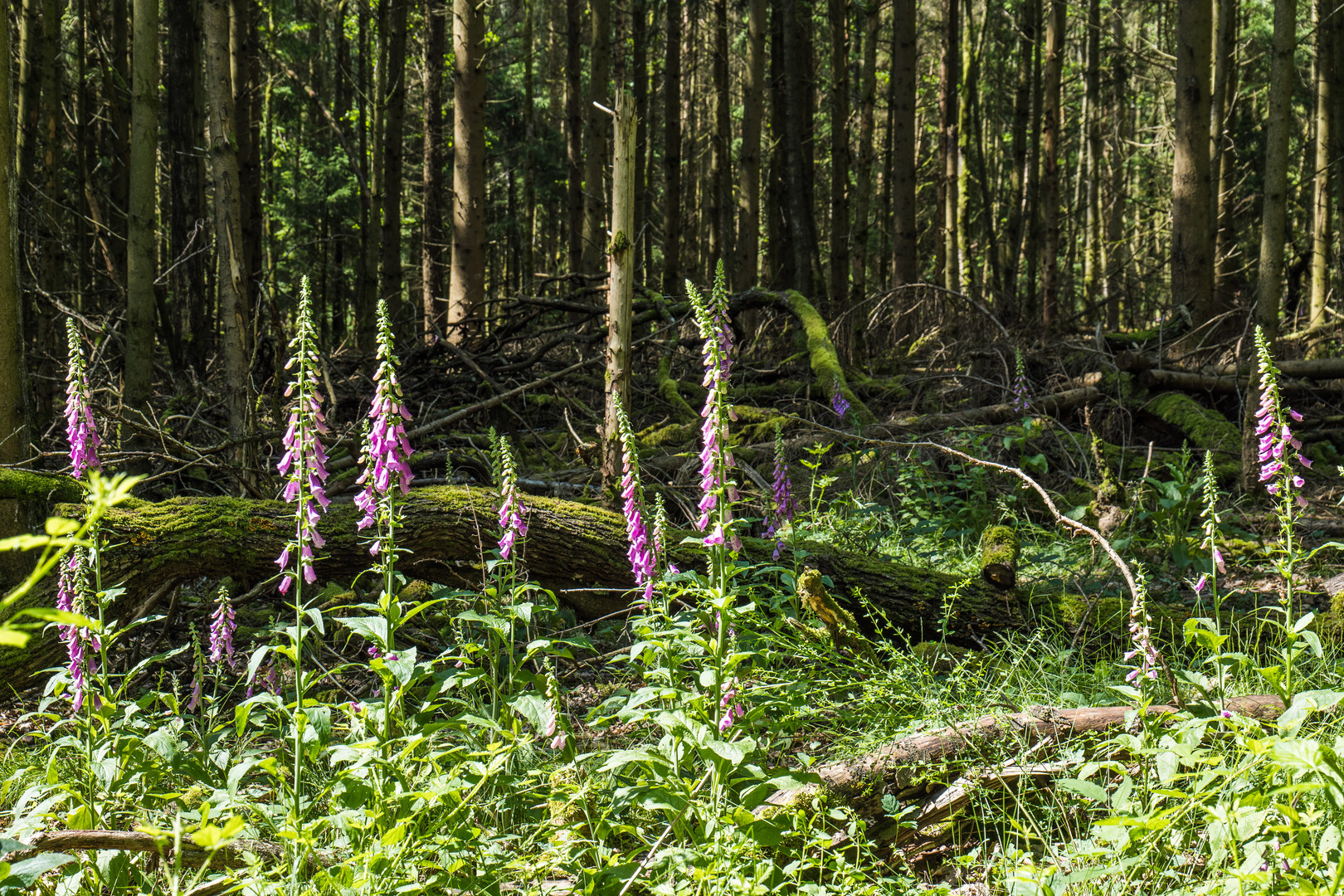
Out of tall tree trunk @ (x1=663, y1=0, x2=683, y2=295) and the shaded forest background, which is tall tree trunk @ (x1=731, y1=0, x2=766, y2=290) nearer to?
the shaded forest background

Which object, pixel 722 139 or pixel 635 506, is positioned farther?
pixel 722 139

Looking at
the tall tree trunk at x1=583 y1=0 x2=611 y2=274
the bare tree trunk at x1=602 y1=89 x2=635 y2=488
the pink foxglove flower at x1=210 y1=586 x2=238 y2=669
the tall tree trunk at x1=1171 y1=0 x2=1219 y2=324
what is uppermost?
the tall tree trunk at x1=583 y1=0 x2=611 y2=274

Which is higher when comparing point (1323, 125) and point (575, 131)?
point (575, 131)

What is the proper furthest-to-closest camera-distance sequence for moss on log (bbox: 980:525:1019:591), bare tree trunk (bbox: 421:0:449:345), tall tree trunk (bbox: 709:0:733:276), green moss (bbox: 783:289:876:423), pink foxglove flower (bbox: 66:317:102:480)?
tall tree trunk (bbox: 709:0:733:276), bare tree trunk (bbox: 421:0:449:345), green moss (bbox: 783:289:876:423), moss on log (bbox: 980:525:1019:591), pink foxglove flower (bbox: 66:317:102:480)

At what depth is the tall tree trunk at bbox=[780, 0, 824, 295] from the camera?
1388 centimetres

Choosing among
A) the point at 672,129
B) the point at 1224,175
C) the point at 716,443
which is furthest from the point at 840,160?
the point at 716,443

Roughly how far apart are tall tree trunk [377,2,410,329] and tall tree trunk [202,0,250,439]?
637cm

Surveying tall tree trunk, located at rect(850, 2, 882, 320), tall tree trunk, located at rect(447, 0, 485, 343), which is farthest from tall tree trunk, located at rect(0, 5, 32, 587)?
tall tree trunk, located at rect(850, 2, 882, 320)

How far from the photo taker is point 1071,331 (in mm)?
11359

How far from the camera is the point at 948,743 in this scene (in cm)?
282

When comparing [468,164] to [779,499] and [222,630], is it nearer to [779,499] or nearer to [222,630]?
[779,499]

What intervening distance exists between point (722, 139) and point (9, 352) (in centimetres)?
1303

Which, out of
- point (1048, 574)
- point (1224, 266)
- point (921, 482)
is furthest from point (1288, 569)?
point (1224, 266)

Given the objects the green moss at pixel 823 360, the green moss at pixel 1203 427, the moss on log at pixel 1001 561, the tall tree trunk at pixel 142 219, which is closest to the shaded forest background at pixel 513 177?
the tall tree trunk at pixel 142 219
